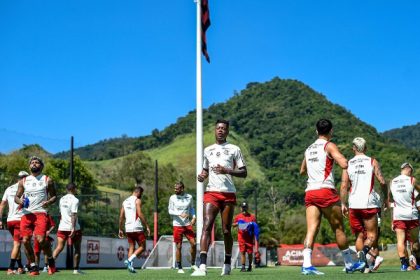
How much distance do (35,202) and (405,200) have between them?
669 cm

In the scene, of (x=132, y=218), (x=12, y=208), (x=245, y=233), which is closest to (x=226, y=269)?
(x=132, y=218)

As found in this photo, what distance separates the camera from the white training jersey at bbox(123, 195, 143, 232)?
16.1m

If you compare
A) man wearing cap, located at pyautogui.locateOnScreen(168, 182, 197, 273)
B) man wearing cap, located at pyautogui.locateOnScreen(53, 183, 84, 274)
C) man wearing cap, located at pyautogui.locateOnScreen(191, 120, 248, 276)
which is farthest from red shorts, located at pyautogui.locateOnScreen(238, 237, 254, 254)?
man wearing cap, located at pyautogui.locateOnScreen(191, 120, 248, 276)

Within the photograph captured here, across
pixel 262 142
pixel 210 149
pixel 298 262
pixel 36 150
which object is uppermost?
pixel 262 142

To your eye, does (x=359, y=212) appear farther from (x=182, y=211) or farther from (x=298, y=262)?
(x=298, y=262)

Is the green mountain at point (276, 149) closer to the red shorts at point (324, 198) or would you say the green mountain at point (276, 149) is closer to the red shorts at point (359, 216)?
the red shorts at point (359, 216)

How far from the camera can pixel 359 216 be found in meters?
11.5

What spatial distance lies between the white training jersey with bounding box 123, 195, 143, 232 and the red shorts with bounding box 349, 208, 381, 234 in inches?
233

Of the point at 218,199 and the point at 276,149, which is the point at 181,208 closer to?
the point at 218,199

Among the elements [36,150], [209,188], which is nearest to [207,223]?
[209,188]

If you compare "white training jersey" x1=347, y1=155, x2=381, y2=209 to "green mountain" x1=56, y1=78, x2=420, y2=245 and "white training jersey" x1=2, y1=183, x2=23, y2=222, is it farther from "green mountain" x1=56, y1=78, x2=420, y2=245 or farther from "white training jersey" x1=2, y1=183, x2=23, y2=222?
"green mountain" x1=56, y1=78, x2=420, y2=245

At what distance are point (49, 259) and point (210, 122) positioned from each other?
179644 millimetres

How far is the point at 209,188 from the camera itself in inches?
416

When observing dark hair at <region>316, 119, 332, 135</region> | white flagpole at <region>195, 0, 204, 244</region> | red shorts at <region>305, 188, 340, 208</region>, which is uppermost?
white flagpole at <region>195, 0, 204, 244</region>
